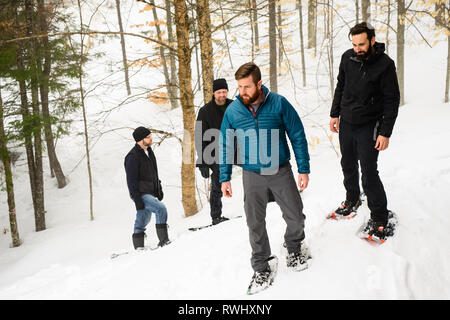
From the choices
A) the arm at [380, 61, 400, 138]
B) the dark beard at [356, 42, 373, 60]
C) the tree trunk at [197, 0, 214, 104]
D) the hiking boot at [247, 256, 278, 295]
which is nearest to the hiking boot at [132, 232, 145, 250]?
the hiking boot at [247, 256, 278, 295]

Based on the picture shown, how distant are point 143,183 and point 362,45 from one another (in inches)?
152

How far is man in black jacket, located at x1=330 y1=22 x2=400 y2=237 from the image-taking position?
287 cm

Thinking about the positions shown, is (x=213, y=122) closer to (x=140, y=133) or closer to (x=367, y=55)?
(x=140, y=133)

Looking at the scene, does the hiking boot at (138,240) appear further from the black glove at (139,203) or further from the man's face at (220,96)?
the man's face at (220,96)

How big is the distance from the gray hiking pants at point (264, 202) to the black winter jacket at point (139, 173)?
2.72 m

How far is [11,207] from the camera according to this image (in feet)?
31.8

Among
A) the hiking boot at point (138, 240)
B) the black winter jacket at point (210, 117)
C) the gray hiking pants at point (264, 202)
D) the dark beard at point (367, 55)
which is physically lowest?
the hiking boot at point (138, 240)

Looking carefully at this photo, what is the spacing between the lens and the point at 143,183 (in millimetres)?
5133

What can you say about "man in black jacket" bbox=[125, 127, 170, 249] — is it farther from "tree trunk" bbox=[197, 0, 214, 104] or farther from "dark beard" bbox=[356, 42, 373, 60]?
"dark beard" bbox=[356, 42, 373, 60]

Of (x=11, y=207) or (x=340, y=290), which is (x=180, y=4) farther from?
(x=11, y=207)

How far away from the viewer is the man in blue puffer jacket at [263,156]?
2.64 metres

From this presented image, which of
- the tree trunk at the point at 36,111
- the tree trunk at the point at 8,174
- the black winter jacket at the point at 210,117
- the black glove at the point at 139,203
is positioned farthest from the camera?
the tree trunk at the point at 36,111

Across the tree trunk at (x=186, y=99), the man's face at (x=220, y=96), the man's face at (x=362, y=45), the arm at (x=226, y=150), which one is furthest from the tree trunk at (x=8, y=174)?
the man's face at (x=362, y=45)

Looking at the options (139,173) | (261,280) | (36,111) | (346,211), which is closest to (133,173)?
(139,173)
